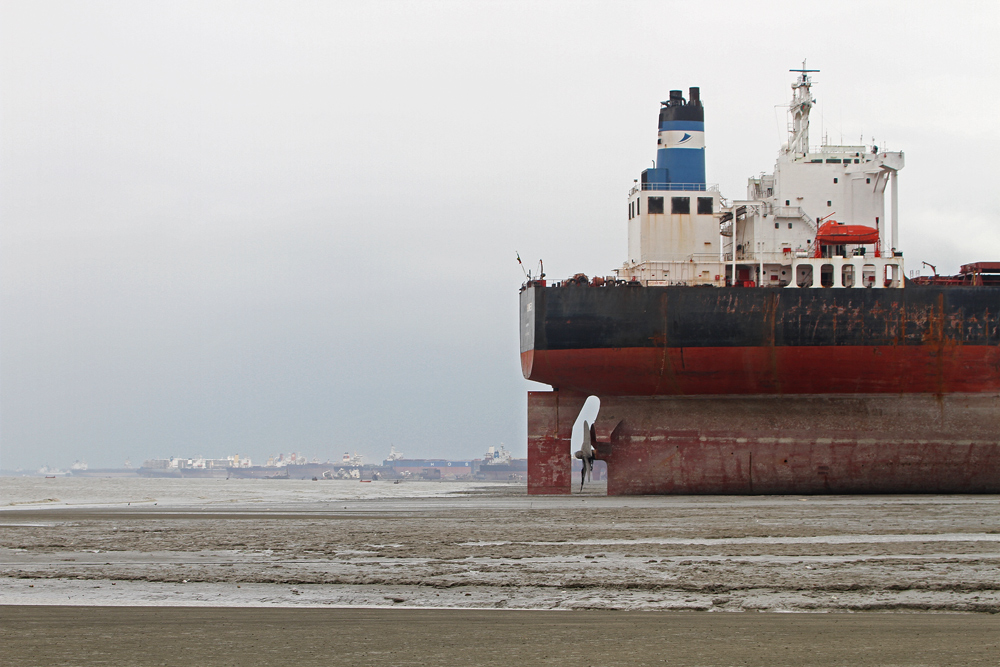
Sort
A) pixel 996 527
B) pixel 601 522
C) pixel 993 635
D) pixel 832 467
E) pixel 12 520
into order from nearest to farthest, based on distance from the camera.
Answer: pixel 993 635, pixel 996 527, pixel 601 522, pixel 12 520, pixel 832 467

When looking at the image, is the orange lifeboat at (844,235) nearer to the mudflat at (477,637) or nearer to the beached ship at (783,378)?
the beached ship at (783,378)

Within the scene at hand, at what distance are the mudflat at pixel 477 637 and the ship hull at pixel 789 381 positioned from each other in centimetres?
1724

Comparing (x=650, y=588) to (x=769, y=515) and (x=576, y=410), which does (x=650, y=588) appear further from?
(x=576, y=410)

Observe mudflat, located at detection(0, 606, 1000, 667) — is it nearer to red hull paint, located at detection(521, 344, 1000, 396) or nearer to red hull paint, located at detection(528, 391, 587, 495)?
red hull paint, located at detection(521, 344, 1000, 396)

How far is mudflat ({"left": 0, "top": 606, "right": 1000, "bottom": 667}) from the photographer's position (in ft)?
17.4

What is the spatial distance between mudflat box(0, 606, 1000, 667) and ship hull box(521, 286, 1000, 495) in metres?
17.2

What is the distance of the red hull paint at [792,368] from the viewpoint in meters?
23.7

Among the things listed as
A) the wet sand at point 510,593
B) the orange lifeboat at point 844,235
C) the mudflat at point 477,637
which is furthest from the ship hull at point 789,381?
the mudflat at point 477,637

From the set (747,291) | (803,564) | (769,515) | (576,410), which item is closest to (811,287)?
(747,291)

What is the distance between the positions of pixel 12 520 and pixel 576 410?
12.9 metres

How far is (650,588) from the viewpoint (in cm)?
798

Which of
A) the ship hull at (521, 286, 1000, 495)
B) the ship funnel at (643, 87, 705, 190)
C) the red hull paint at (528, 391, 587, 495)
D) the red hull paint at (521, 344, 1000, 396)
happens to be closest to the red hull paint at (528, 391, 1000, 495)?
the ship hull at (521, 286, 1000, 495)

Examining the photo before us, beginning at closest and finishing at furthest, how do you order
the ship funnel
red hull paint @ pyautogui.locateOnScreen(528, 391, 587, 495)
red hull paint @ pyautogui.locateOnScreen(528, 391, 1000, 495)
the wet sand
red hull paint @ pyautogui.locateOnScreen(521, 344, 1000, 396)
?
the wet sand, red hull paint @ pyautogui.locateOnScreen(528, 391, 1000, 495), red hull paint @ pyautogui.locateOnScreen(521, 344, 1000, 396), red hull paint @ pyautogui.locateOnScreen(528, 391, 587, 495), the ship funnel

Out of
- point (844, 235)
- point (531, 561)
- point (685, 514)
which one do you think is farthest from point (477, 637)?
point (844, 235)
